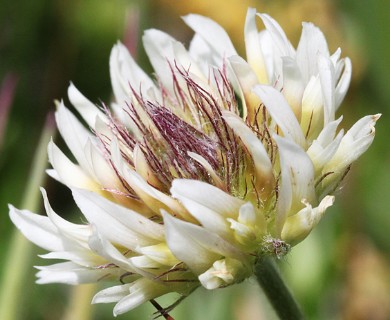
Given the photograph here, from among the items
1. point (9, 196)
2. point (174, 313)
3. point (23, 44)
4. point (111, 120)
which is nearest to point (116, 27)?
point (23, 44)

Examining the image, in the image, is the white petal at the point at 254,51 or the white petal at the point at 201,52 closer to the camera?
the white petal at the point at 254,51

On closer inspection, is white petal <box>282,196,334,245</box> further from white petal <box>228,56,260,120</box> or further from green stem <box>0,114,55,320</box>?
green stem <box>0,114,55,320</box>

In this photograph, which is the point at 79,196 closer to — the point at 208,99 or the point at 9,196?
the point at 208,99

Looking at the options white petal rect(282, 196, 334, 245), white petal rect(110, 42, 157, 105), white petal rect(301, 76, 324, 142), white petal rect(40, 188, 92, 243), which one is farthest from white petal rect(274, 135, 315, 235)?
white petal rect(110, 42, 157, 105)

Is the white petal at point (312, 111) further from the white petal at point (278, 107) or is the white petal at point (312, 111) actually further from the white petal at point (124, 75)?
the white petal at point (124, 75)

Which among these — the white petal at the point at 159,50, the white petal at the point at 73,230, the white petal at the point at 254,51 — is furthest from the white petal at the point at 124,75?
the white petal at the point at 73,230

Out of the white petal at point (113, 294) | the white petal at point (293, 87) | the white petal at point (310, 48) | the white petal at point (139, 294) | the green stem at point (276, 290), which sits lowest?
the green stem at point (276, 290)

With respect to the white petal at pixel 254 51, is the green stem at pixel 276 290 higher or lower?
lower
